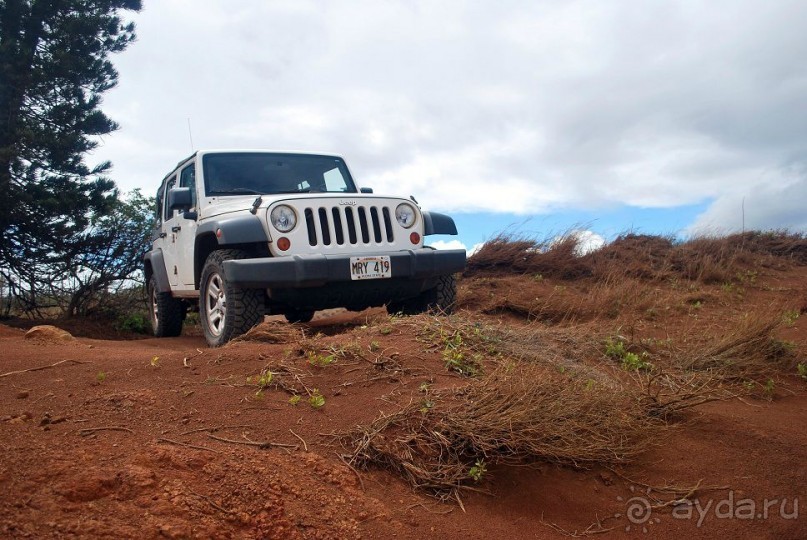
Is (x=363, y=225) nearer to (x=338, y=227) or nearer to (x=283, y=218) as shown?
(x=338, y=227)

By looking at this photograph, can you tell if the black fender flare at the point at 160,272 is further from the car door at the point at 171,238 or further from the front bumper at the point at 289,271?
the front bumper at the point at 289,271

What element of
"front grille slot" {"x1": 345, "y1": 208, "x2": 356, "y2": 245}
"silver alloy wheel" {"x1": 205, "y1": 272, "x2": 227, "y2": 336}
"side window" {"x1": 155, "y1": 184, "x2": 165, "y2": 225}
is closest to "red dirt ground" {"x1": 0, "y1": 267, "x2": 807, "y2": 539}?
"silver alloy wheel" {"x1": 205, "y1": 272, "x2": 227, "y2": 336}

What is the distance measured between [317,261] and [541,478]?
2.57m

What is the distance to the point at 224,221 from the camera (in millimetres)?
5371

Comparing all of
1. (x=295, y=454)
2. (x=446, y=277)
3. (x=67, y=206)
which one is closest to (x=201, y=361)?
(x=295, y=454)

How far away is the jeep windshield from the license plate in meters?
1.51

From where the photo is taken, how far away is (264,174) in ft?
21.4

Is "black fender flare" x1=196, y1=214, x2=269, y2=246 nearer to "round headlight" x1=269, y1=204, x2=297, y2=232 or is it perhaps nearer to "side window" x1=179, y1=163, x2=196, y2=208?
"round headlight" x1=269, y1=204, x2=297, y2=232

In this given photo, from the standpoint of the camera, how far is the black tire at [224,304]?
527cm

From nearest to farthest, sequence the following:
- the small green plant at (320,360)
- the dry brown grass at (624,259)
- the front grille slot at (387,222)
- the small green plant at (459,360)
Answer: the small green plant at (320,360) → the small green plant at (459,360) → the front grille slot at (387,222) → the dry brown grass at (624,259)

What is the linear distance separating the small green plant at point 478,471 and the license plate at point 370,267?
2.49 m

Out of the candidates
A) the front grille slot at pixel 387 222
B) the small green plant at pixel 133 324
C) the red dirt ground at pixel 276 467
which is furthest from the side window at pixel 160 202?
the red dirt ground at pixel 276 467

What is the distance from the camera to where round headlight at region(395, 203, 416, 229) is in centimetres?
584

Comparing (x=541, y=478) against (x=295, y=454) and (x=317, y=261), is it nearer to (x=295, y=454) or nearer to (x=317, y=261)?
(x=295, y=454)
